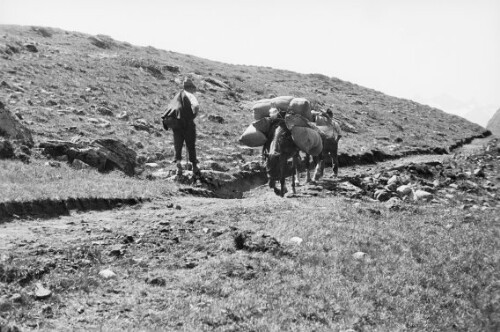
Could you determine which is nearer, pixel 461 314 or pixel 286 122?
pixel 461 314

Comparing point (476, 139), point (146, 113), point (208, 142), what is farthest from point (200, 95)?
point (476, 139)

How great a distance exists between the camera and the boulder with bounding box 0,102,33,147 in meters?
14.8

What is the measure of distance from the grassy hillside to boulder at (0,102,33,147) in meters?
1.18

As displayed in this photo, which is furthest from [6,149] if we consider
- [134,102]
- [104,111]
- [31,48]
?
[31,48]

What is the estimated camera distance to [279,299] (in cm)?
698

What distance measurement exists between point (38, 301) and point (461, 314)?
21.3 feet

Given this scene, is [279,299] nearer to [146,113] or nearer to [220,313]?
[220,313]

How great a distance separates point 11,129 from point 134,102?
1343 centimetres

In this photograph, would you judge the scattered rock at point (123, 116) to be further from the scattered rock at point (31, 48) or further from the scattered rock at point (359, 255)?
the scattered rock at point (359, 255)

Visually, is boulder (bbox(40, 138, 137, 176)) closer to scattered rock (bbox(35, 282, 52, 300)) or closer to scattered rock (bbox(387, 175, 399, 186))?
scattered rock (bbox(35, 282, 52, 300))

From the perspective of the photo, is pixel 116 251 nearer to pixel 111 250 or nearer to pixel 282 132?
pixel 111 250

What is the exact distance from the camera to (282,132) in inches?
591

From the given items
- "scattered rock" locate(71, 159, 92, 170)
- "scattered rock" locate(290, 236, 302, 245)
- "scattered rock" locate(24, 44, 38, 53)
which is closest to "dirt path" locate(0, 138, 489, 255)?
"scattered rock" locate(290, 236, 302, 245)

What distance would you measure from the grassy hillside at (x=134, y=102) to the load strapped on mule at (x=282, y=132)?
5204 millimetres
